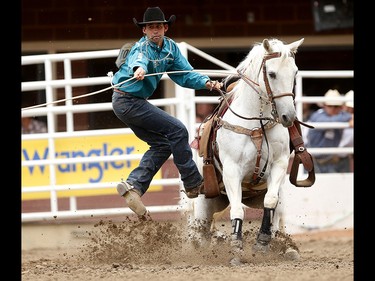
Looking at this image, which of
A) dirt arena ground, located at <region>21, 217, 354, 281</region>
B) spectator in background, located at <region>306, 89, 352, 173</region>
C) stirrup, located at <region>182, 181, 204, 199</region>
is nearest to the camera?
dirt arena ground, located at <region>21, 217, 354, 281</region>

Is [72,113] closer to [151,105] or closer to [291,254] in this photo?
[151,105]

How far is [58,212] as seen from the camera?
36.9 feet

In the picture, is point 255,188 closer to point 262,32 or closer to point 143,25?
point 143,25

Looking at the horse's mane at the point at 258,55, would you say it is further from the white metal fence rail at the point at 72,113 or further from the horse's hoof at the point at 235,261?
the white metal fence rail at the point at 72,113

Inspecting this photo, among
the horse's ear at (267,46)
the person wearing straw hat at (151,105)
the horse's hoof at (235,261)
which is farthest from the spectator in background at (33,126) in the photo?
the horse's ear at (267,46)

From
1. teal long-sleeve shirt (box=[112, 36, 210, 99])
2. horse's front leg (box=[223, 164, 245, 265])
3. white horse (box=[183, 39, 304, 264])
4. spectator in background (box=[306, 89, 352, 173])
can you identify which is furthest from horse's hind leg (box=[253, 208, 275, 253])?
spectator in background (box=[306, 89, 352, 173])

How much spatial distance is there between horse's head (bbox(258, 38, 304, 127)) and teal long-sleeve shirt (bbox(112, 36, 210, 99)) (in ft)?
2.21

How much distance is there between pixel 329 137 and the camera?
1205 cm

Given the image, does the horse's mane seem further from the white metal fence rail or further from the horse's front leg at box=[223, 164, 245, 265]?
the white metal fence rail

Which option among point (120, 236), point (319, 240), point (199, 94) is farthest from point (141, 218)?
point (199, 94)

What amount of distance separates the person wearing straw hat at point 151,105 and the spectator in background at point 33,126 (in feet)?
11.9

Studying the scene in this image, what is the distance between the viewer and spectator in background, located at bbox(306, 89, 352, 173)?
39.5 ft

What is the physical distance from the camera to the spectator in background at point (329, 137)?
39.5 ft

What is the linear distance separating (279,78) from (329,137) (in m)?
4.48
